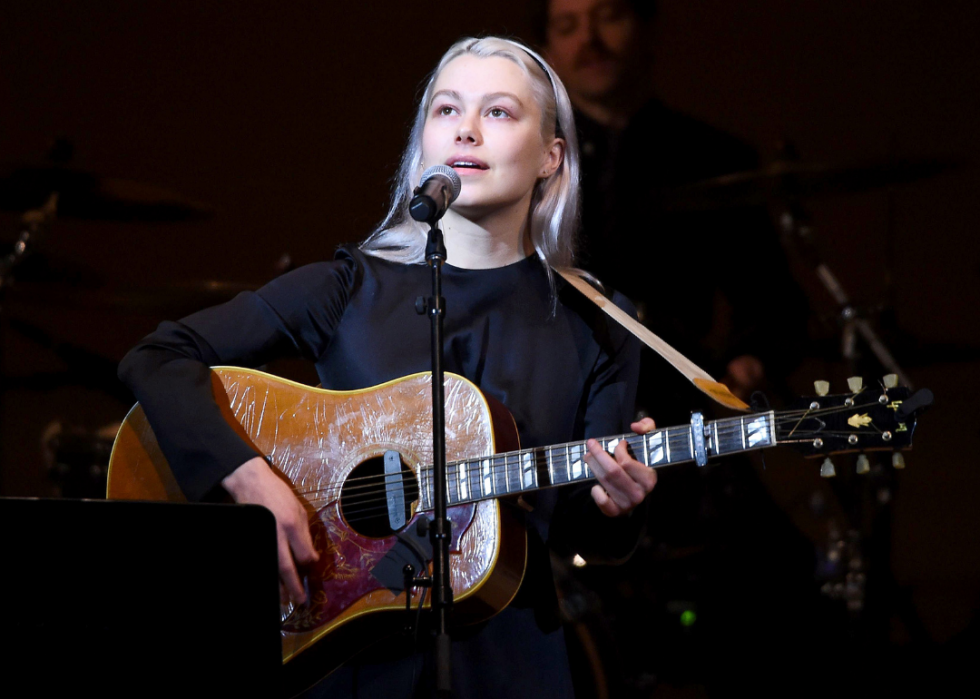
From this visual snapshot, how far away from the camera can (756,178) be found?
359 cm

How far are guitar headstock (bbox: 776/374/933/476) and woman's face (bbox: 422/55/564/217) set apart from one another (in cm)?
83

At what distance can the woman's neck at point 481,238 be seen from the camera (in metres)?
2.16

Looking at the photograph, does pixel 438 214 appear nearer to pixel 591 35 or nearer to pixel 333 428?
pixel 333 428

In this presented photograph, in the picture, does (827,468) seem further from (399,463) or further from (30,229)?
(30,229)

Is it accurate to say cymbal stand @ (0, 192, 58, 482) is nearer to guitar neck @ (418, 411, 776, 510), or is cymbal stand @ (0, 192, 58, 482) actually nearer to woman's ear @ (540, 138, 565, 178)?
woman's ear @ (540, 138, 565, 178)

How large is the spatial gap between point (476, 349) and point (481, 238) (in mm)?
291

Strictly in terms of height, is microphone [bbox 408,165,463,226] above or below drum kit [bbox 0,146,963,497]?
below

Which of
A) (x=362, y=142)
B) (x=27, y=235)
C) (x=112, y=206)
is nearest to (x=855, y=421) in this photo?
(x=362, y=142)

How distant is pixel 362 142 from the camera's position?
4.12m

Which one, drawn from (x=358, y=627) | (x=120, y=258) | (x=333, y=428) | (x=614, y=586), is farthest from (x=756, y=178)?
(x=120, y=258)

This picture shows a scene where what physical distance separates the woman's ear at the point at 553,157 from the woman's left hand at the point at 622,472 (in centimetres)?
76

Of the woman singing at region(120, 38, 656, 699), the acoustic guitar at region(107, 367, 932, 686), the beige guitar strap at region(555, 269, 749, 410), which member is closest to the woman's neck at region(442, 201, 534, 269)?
the woman singing at region(120, 38, 656, 699)

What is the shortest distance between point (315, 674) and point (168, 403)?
0.65 metres

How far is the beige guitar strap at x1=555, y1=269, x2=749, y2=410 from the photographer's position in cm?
190
